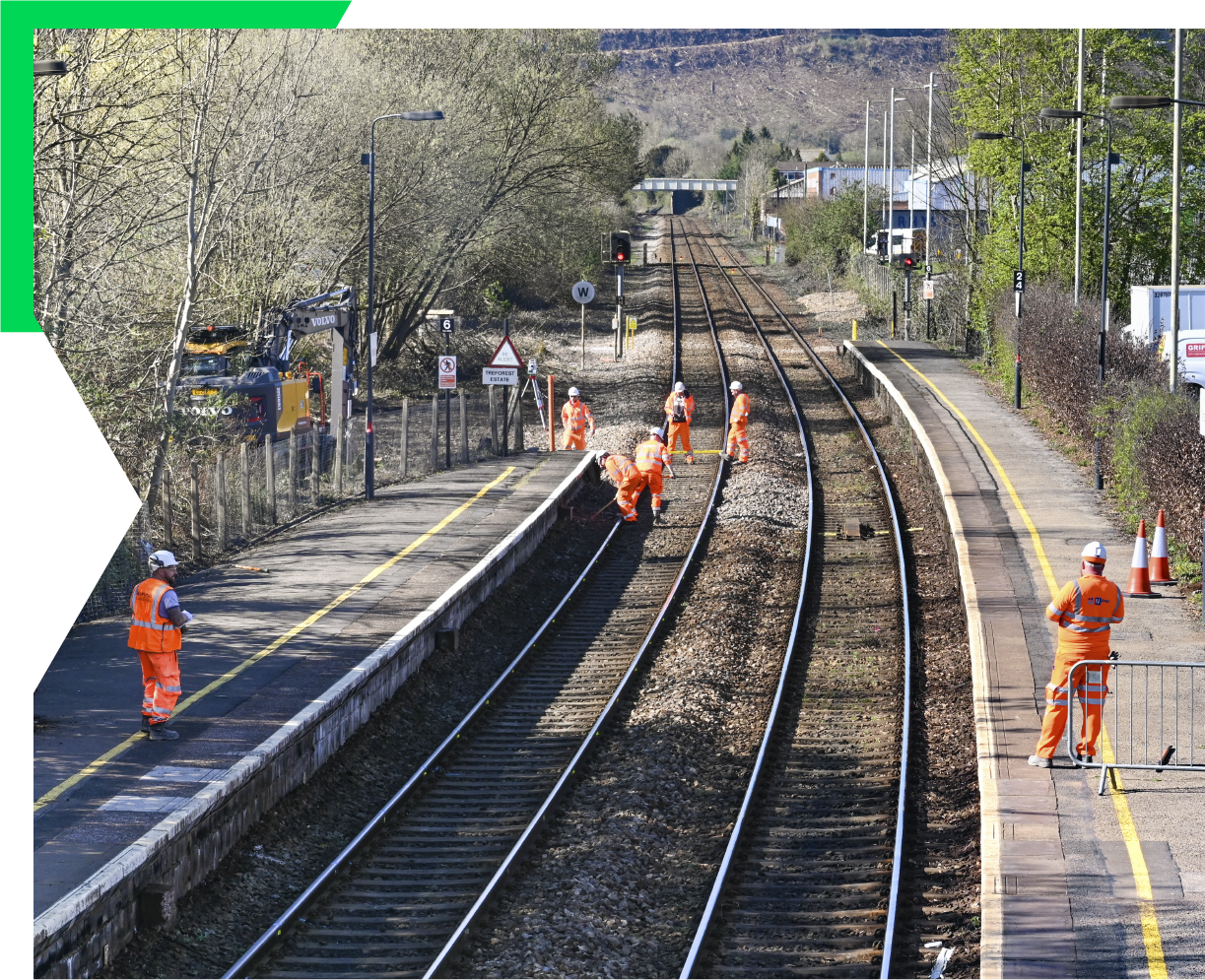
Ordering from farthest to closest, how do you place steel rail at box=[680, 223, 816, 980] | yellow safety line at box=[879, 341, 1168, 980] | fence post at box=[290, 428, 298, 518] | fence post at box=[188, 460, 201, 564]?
fence post at box=[290, 428, 298, 518] → fence post at box=[188, 460, 201, 564] → steel rail at box=[680, 223, 816, 980] → yellow safety line at box=[879, 341, 1168, 980]

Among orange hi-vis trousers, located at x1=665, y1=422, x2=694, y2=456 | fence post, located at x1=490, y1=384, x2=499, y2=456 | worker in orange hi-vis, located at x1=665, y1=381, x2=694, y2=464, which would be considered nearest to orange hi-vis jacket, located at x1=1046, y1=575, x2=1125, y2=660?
worker in orange hi-vis, located at x1=665, y1=381, x2=694, y2=464

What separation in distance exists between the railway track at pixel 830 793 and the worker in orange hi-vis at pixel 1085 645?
1.49 meters

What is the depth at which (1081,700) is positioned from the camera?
38.3 feet

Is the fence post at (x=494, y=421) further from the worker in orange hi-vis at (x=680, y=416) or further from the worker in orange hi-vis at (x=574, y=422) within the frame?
the worker in orange hi-vis at (x=680, y=416)

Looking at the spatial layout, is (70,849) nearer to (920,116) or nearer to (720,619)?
(720,619)

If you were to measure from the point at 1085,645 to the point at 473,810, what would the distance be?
5.34 metres

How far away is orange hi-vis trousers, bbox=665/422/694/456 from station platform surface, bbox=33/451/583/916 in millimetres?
4556

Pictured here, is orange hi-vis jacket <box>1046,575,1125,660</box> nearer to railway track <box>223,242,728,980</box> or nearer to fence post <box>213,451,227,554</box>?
railway track <box>223,242,728,980</box>

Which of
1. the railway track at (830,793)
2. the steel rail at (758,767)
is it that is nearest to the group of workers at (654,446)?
the steel rail at (758,767)

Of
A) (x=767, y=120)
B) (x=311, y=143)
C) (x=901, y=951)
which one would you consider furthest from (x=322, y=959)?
(x=767, y=120)

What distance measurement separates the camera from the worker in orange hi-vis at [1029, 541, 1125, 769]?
11633mm

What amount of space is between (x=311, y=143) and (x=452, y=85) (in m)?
7.35

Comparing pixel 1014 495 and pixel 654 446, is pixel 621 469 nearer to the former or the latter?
pixel 654 446

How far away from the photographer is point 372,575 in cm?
1834
